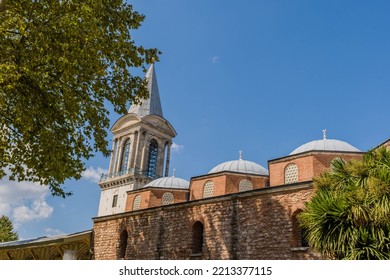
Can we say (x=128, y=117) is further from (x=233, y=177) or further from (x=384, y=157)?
(x=384, y=157)

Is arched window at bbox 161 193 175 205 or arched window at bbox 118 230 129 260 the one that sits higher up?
arched window at bbox 161 193 175 205

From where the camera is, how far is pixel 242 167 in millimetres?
22469

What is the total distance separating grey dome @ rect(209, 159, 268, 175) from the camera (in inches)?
879

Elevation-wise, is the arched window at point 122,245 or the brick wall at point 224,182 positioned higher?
the brick wall at point 224,182

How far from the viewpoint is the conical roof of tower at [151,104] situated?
36.4 meters

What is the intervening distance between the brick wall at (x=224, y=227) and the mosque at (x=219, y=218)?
33 millimetres

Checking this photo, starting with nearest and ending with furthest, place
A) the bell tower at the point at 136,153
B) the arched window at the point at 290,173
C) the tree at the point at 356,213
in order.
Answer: the tree at the point at 356,213, the arched window at the point at 290,173, the bell tower at the point at 136,153

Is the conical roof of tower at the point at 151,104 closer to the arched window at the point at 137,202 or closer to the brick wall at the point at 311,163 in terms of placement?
the arched window at the point at 137,202

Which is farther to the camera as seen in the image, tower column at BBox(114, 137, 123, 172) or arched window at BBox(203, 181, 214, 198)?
tower column at BBox(114, 137, 123, 172)

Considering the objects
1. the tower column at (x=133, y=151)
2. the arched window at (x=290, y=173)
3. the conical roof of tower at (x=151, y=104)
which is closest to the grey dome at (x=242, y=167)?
the arched window at (x=290, y=173)

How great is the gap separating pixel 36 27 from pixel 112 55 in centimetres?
240

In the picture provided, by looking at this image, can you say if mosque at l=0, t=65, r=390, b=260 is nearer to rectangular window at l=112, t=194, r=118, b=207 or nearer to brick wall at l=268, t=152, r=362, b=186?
brick wall at l=268, t=152, r=362, b=186

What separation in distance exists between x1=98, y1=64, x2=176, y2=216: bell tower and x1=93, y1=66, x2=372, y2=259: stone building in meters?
8.64

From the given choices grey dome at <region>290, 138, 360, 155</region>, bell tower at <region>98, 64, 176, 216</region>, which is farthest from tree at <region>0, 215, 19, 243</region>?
grey dome at <region>290, 138, 360, 155</region>
